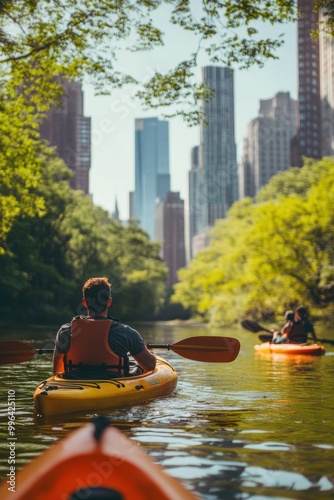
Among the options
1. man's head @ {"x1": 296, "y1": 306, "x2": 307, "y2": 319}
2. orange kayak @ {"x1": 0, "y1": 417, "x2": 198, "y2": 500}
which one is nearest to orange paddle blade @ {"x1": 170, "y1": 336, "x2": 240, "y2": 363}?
orange kayak @ {"x1": 0, "y1": 417, "x2": 198, "y2": 500}

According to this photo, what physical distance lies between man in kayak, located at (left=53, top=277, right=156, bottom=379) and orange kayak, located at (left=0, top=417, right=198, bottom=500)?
4.49m

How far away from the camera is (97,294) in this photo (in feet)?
23.5

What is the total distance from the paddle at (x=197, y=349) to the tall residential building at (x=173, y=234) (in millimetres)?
153006

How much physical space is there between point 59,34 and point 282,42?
526 centimetres

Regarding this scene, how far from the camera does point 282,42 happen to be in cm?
1402

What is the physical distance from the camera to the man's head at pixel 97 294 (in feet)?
23.4

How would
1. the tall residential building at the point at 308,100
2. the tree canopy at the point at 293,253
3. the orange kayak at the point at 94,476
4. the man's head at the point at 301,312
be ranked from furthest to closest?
the tall residential building at the point at 308,100, the tree canopy at the point at 293,253, the man's head at the point at 301,312, the orange kayak at the point at 94,476

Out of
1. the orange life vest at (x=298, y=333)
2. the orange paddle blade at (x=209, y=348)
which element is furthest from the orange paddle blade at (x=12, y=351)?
the orange life vest at (x=298, y=333)

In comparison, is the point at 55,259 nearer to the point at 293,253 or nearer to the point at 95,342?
the point at 293,253

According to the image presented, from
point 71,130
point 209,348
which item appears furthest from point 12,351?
point 71,130

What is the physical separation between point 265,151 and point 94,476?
14546cm

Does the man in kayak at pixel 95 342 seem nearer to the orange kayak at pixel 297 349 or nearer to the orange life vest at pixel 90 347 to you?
the orange life vest at pixel 90 347

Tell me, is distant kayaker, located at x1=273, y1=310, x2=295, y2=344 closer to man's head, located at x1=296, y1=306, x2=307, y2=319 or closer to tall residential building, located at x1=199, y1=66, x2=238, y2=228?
man's head, located at x1=296, y1=306, x2=307, y2=319

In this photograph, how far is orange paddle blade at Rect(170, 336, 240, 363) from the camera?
27.6 ft
